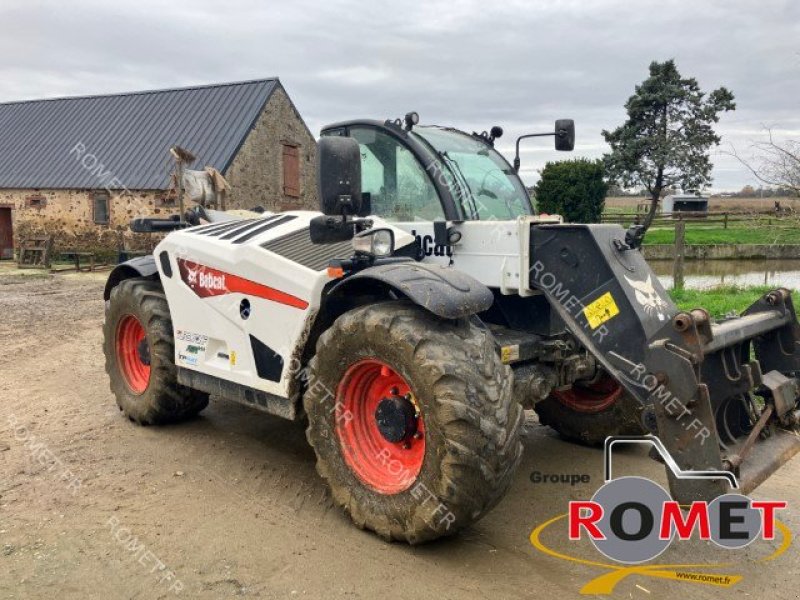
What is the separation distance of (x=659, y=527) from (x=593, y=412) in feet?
4.96

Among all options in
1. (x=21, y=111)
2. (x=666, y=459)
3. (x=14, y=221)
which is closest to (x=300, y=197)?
(x=14, y=221)

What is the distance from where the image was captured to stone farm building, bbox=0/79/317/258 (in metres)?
23.7

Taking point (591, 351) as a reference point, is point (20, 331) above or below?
below

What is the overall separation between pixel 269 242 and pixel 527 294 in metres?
1.70

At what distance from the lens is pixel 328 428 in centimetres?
423

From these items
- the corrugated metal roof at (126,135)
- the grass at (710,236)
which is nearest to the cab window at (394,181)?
the corrugated metal roof at (126,135)

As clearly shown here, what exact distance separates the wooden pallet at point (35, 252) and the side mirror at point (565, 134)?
21687 millimetres

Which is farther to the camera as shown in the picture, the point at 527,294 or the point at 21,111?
the point at 21,111

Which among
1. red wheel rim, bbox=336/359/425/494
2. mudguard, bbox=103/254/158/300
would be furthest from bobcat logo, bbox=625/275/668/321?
mudguard, bbox=103/254/158/300

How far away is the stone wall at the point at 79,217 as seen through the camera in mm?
23688

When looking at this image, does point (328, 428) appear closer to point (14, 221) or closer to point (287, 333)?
point (287, 333)

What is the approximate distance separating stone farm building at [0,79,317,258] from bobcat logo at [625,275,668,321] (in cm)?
1991

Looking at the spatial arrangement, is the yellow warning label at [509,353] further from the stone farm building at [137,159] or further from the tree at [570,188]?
the tree at [570,188]

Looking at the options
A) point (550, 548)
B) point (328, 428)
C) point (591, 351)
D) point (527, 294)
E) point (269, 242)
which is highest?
point (269, 242)
